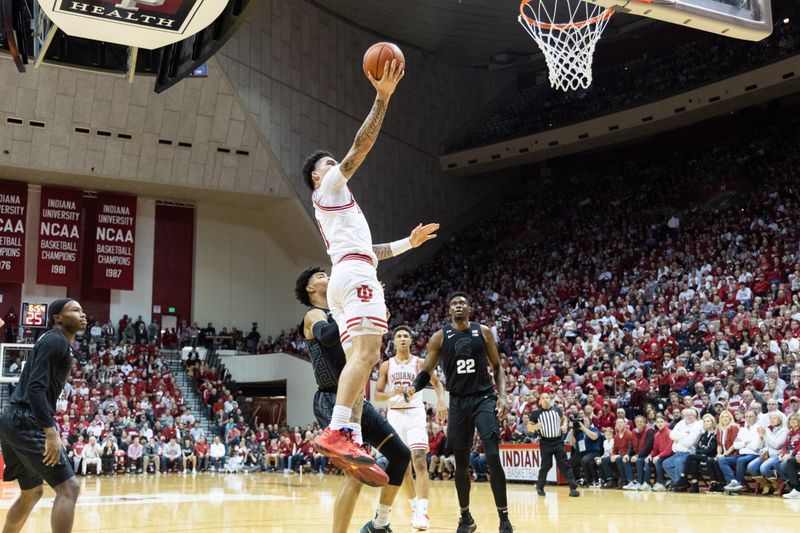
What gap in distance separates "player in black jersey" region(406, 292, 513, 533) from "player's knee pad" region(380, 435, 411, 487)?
1.91 metres

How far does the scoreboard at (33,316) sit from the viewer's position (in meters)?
29.6

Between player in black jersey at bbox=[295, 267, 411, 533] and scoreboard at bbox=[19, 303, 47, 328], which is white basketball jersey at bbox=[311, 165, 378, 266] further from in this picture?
scoreboard at bbox=[19, 303, 47, 328]

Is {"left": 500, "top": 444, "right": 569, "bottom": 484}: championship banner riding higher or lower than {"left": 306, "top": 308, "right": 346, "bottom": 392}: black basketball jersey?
lower

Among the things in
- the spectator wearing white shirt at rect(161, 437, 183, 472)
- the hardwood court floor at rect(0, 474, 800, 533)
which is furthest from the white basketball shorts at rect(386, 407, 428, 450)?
the spectator wearing white shirt at rect(161, 437, 183, 472)

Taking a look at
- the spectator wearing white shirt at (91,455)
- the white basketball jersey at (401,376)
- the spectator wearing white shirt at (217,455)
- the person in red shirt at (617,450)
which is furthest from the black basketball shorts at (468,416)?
the spectator wearing white shirt at (217,455)

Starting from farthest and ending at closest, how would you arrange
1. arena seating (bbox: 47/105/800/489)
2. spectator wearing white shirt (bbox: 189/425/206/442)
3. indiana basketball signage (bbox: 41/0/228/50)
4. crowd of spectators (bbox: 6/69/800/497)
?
1. spectator wearing white shirt (bbox: 189/425/206/442)
2. arena seating (bbox: 47/105/800/489)
3. crowd of spectators (bbox: 6/69/800/497)
4. indiana basketball signage (bbox: 41/0/228/50)

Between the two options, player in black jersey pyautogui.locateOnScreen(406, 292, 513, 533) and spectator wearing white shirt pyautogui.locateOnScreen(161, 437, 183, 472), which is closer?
player in black jersey pyautogui.locateOnScreen(406, 292, 513, 533)

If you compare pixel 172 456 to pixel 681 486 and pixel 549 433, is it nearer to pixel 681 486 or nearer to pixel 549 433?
pixel 549 433

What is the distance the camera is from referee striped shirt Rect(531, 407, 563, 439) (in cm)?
1481

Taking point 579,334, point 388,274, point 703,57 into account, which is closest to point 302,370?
point 388,274

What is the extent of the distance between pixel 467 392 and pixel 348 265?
2.93 m

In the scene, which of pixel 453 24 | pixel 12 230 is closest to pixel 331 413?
pixel 12 230

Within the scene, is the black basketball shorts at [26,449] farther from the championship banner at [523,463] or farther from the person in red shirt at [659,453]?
the championship banner at [523,463]

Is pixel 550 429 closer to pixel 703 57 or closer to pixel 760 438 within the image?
pixel 760 438
